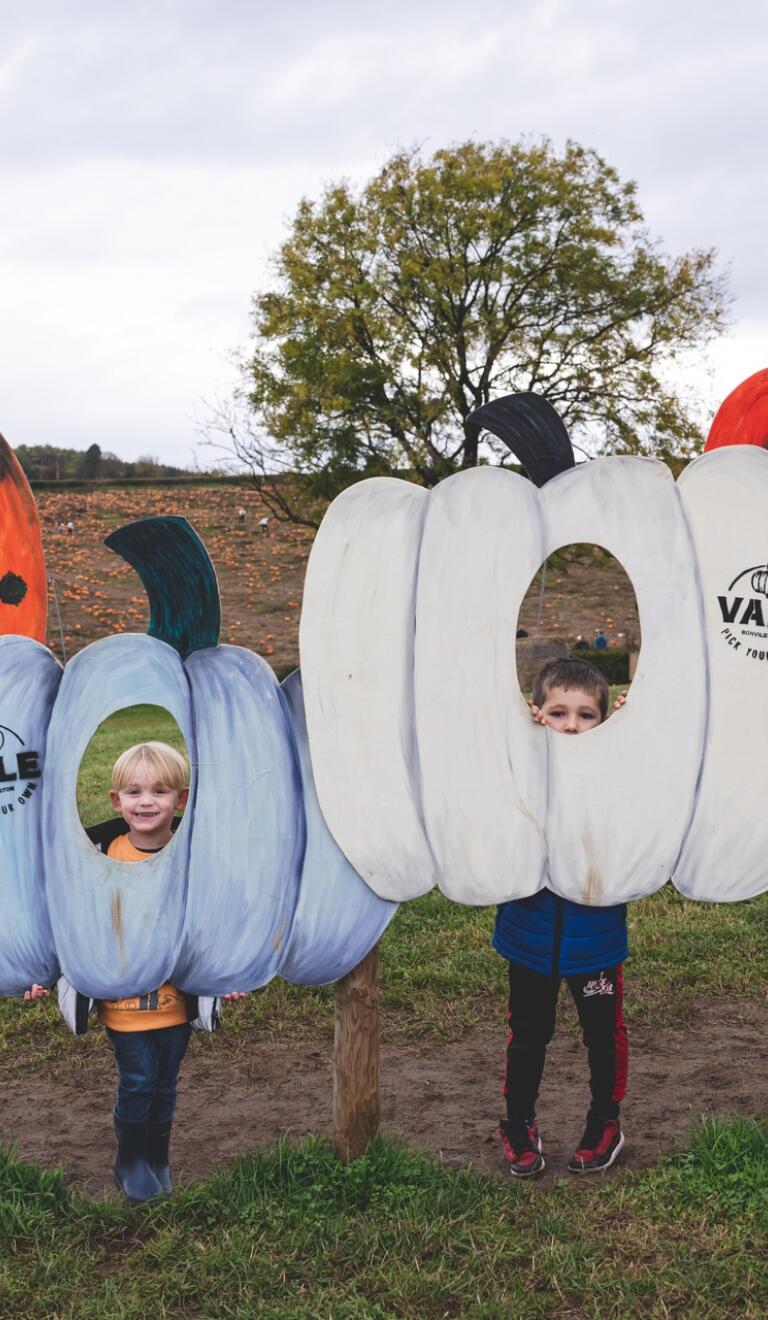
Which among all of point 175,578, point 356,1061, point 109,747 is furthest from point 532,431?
point 109,747

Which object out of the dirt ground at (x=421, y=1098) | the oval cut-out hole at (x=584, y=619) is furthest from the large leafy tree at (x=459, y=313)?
the dirt ground at (x=421, y=1098)

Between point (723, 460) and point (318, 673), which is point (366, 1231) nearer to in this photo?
point (318, 673)

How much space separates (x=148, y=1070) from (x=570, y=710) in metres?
1.47

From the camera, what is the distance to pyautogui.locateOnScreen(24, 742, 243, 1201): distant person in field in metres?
3.06

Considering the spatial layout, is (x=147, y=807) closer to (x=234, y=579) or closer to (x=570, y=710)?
(x=570, y=710)

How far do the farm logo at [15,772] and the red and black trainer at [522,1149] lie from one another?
63.5 inches

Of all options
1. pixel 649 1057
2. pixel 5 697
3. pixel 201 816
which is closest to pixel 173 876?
pixel 201 816

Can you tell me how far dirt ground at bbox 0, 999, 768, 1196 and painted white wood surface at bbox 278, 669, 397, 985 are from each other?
0.77 m

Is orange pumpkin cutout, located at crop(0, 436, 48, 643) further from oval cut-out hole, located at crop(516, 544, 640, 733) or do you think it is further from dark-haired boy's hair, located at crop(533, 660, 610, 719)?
oval cut-out hole, located at crop(516, 544, 640, 733)

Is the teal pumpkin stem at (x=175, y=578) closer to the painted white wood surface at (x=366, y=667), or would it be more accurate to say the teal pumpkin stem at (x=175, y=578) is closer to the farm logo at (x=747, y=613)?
the painted white wood surface at (x=366, y=667)

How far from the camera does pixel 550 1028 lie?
3.23 metres

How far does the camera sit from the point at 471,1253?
9.23 ft

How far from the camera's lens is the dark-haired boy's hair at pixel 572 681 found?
10.2 ft

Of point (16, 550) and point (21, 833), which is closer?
point (21, 833)
